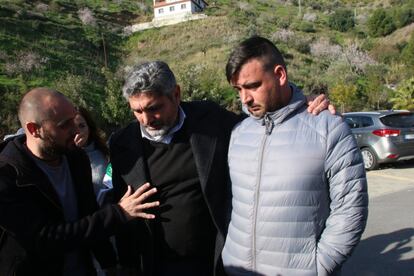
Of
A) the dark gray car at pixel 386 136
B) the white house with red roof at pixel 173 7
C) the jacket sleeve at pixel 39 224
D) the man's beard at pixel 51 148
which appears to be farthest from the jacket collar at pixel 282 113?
the white house with red roof at pixel 173 7

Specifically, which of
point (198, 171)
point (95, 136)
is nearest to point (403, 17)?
point (95, 136)

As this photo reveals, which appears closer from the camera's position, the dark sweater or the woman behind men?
the dark sweater

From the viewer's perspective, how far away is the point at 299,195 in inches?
79.4

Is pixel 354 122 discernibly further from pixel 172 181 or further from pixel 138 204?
pixel 138 204

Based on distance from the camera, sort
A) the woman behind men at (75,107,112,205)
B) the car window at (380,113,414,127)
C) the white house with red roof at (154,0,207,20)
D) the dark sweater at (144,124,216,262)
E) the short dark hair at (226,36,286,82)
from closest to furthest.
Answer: the short dark hair at (226,36,286,82) → the dark sweater at (144,124,216,262) → the woman behind men at (75,107,112,205) → the car window at (380,113,414,127) → the white house with red roof at (154,0,207,20)

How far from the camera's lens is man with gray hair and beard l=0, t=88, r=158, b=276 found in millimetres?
2037

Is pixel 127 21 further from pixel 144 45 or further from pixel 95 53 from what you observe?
pixel 95 53

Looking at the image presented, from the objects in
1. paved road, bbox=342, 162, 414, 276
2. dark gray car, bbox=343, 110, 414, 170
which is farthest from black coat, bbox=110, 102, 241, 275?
dark gray car, bbox=343, 110, 414, 170

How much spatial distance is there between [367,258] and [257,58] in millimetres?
3709

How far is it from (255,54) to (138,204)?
3.25 feet

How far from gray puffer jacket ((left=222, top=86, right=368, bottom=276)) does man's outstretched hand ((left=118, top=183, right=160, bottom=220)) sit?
479 mm

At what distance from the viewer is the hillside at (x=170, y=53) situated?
942 inches

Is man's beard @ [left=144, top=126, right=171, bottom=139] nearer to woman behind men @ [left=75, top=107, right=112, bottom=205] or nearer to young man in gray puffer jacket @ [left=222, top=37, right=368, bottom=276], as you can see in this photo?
young man in gray puffer jacket @ [left=222, top=37, right=368, bottom=276]

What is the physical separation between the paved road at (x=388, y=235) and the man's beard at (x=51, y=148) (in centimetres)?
344
